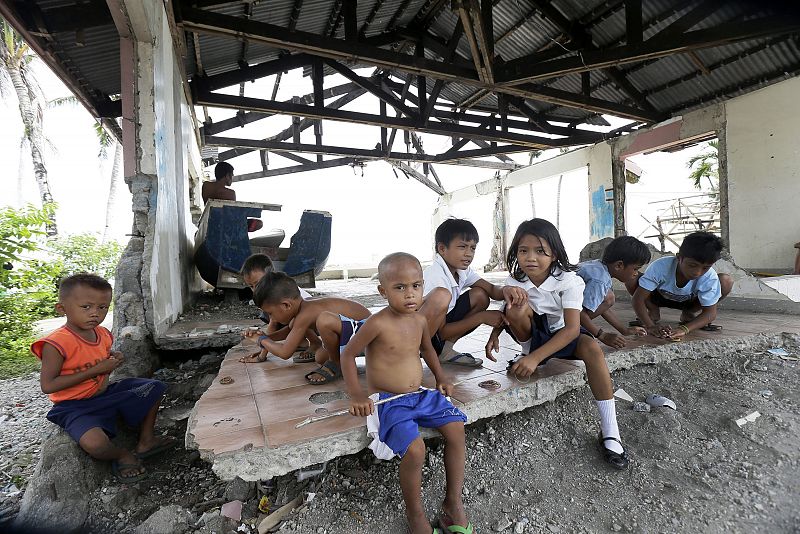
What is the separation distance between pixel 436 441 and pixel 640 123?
8693mm

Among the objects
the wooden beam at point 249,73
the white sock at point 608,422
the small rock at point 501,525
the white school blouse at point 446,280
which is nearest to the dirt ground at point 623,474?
the small rock at point 501,525

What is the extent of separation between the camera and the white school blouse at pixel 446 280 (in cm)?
244

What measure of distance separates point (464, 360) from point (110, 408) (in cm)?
200

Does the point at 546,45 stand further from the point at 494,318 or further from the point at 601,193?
the point at 494,318

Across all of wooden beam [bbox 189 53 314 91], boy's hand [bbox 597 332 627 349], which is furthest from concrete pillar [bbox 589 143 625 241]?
boy's hand [bbox 597 332 627 349]

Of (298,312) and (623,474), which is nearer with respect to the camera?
(623,474)

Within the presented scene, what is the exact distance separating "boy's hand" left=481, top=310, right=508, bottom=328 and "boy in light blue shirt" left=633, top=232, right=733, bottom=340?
53.2 inches

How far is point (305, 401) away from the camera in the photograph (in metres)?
1.98

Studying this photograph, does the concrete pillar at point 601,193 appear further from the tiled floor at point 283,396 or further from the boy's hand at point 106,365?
the boy's hand at point 106,365

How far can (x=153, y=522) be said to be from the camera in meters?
1.58

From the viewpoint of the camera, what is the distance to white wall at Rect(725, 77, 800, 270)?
5.82 meters

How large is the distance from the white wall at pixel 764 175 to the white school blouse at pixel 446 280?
244 inches

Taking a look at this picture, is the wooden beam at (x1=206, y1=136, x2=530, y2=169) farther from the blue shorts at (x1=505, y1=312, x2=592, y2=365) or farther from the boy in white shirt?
the blue shorts at (x1=505, y1=312, x2=592, y2=365)

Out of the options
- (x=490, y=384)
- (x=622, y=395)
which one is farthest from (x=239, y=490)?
(x=622, y=395)
